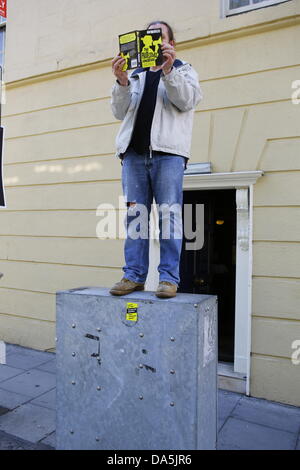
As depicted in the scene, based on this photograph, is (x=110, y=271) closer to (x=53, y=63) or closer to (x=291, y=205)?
(x=291, y=205)

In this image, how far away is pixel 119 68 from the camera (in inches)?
87.3

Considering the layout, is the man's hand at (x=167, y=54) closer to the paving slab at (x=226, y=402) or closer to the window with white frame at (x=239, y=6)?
the window with white frame at (x=239, y=6)

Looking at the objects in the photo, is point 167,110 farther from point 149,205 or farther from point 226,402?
point 226,402

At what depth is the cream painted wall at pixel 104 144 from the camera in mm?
3889

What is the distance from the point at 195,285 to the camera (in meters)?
4.80

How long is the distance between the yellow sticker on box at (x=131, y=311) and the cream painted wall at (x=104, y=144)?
7.43 ft

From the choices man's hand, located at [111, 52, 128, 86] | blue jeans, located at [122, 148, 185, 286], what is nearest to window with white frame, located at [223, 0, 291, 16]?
man's hand, located at [111, 52, 128, 86]

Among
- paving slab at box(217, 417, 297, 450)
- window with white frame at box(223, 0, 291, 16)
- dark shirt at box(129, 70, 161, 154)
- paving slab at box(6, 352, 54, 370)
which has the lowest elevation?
paving slab at box(217, 417, 297, 450)

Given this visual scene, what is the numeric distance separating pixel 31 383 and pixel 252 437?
2.54m

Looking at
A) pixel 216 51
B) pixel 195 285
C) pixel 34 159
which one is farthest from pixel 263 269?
pixel 34 159

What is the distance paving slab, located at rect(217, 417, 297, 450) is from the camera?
2996 mm

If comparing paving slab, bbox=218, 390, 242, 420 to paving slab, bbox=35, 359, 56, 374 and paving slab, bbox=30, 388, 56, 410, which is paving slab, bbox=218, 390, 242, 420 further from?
paving slab, bbox=35, 359, 56, 374

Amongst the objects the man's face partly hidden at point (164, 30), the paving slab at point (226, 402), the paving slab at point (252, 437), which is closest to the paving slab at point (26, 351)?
the paving slab at point (226, 402)

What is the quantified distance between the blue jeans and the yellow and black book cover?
1.83 feet
